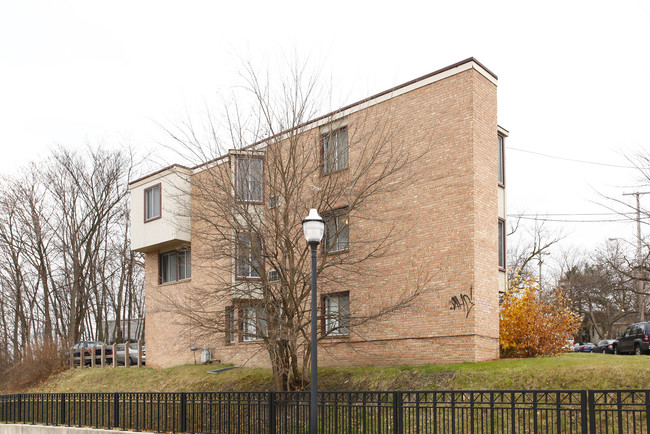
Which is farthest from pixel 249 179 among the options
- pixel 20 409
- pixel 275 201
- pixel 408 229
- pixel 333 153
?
pixel 20 409

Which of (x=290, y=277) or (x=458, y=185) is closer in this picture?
(x=290, y=277)

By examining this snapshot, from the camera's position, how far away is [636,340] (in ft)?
92.0

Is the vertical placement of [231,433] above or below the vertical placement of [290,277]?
below

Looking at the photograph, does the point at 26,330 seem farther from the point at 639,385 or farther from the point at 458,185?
the point at 639,385

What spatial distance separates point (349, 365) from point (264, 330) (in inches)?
160

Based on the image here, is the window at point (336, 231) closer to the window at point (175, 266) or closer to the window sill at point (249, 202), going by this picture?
the window sill at point (249, 202)

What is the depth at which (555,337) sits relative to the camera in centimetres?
2041

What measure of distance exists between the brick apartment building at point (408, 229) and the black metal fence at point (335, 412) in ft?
8.90

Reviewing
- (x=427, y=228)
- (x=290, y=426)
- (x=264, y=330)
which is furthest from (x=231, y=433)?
(x=427, y=228)

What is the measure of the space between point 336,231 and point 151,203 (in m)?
13.3

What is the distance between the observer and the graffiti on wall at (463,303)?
63.4 feet

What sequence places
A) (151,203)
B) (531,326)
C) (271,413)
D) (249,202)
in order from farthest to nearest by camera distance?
(151,203)
(531,326)
(249,202)
(271,413)

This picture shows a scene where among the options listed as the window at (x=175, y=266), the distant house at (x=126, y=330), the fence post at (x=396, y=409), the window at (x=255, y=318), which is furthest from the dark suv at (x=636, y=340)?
the distant house at (x=126, y=330)

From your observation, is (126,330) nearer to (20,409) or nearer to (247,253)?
(20,409)
